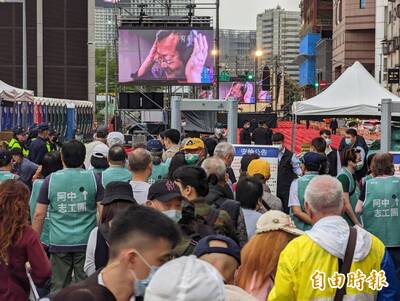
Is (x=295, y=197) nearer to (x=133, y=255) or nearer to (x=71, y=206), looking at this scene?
(x=71, y=206)

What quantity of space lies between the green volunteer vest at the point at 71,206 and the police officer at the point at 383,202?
2.81 m

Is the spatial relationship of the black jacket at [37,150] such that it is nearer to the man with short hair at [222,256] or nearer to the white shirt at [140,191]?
the white shirt at [140,191]

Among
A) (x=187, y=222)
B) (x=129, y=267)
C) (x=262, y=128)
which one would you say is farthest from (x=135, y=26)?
(x=129, y=267)

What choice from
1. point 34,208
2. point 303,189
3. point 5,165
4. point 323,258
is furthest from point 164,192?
point 5,165

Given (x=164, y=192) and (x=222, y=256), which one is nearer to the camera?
(x=222, y=256)

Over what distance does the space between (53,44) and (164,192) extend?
6283 centimetres

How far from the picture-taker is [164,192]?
586 cm

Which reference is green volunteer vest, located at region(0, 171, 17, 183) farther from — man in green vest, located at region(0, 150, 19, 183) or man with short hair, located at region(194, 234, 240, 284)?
man with short hair, located at region(194, 234, 240, 284)

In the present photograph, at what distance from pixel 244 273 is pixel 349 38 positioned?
345 ft

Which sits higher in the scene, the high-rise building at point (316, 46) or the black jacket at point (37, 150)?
the high-rise building at point (316, 46)

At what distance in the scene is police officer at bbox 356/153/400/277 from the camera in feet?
27.9

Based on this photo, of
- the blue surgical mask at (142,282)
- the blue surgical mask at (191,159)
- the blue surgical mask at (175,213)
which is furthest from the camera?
the blue surgical mask at (191,159)

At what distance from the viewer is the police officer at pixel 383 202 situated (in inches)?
335

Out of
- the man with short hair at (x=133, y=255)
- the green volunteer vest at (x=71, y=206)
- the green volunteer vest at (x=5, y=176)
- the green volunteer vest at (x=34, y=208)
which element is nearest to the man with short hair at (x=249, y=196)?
the green volunteer vest at (x=71, y=206)
